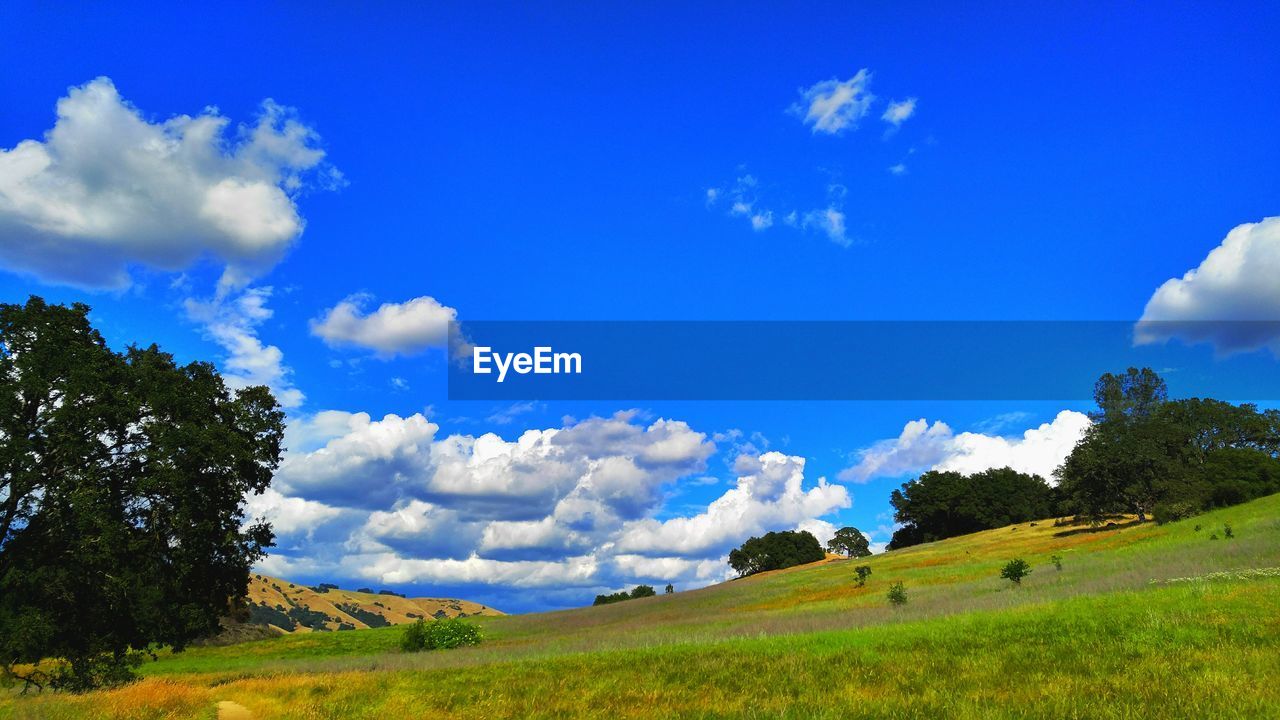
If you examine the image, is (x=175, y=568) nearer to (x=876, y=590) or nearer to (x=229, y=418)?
(x=229, y=418)

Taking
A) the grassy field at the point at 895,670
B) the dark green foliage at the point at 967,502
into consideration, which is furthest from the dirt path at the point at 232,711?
the dark green foliage at the point at 967,502

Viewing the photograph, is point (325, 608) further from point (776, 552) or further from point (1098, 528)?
point (1098, 528)

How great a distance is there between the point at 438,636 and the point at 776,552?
118 metres

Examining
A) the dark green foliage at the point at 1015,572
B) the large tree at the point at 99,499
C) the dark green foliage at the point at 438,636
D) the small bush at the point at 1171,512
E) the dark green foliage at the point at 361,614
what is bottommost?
the dark green foliage at the point at 361,614

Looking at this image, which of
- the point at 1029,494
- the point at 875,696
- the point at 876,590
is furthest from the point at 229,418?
the point at 1029,494

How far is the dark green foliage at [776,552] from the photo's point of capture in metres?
144

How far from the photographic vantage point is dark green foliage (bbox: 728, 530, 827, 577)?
471 feet

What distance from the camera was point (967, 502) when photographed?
422 ft

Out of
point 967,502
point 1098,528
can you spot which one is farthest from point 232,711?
point 967,502

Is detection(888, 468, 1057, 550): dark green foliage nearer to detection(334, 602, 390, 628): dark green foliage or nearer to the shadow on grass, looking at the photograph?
the shadow on grass

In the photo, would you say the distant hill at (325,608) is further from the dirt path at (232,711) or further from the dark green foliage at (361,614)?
the dirt path at (232,711)

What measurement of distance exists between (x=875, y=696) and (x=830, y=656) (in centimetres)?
490

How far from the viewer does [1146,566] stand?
30.9 meters

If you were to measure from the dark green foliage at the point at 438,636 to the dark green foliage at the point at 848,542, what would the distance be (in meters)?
126
